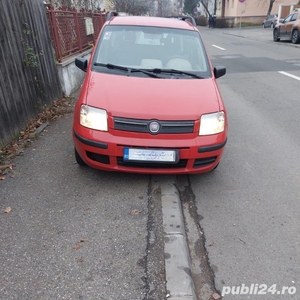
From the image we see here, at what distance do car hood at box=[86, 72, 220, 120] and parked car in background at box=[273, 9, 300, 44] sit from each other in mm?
18517

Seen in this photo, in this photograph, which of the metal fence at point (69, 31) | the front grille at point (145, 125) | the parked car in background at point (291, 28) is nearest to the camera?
the front grille at point (145, 125)

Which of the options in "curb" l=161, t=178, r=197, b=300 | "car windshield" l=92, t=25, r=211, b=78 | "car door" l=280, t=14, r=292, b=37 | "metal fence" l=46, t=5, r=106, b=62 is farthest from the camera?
"car door" l=280, t=14, r=292, b=37

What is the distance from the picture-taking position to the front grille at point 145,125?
333cm

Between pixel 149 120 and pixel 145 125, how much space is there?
7cm

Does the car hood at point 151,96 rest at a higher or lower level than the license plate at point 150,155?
higher

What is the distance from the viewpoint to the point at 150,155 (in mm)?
3361

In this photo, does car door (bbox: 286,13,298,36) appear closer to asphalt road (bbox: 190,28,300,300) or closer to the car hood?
asphalt road (bbox: 190,28,300,300)

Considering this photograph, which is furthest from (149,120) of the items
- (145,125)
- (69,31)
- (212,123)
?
(69,31)

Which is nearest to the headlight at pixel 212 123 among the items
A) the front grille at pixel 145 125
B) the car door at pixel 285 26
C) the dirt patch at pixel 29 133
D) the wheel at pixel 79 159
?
the front grille at pixel 145 125

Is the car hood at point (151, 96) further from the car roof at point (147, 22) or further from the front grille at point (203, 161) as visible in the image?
the car roof at point (147, 22)

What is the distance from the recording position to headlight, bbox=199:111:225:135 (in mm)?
3477

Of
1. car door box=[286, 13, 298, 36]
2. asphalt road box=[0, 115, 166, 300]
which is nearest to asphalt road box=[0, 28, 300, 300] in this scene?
asphalt road box=[0, 115, 166, 300]

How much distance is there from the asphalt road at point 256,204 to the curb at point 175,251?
0.25 metres

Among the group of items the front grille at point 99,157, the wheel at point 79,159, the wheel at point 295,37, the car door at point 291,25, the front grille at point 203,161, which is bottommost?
the wheel at point 295,37
